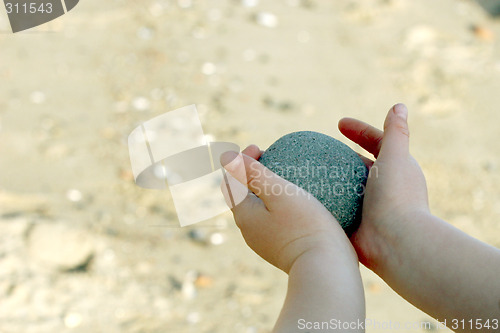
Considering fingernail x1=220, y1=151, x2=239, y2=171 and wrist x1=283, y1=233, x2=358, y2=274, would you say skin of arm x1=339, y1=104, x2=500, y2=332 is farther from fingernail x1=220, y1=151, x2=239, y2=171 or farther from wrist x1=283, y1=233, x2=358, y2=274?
fingernail x1=220, y1=151, x2=239, y2=171

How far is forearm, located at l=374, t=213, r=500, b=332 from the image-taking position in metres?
1.21

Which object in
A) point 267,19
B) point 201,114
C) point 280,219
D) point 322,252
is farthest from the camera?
point 267,19

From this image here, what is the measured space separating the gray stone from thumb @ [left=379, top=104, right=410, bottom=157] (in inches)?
4.4

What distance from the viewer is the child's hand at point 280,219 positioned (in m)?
1.32

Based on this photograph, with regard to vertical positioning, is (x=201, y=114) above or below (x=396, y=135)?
below

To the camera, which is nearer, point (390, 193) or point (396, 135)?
point (390, 193)

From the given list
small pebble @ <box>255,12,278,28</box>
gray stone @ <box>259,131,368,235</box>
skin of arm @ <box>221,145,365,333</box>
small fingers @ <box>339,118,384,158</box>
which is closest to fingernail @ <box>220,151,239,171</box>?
skin of arm @ <box>221,145,365,333</box>

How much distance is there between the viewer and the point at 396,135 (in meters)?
1.59

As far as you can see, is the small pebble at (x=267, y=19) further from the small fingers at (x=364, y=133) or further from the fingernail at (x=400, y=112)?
the fingernail at (x=400, y=112)

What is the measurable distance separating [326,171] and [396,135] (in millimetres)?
237

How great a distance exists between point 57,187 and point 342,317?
2710 millimetres

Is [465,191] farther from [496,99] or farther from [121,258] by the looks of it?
[121,258]

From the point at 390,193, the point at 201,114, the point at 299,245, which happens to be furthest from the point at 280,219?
the point at 201,114

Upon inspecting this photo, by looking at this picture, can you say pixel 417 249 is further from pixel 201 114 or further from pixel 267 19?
pixel 267 19
